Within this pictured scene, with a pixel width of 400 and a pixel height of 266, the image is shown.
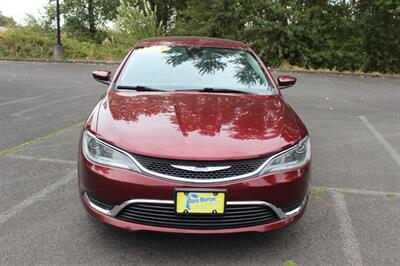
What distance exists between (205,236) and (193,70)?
68.2 inches

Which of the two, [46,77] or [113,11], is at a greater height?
[113,11]

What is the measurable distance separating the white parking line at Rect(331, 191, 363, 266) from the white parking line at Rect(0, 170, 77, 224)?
2.62m

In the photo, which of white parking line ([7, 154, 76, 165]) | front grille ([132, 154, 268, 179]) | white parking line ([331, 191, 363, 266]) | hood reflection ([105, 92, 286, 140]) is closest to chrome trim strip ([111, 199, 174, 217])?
front grille ([132, 154, 268, 179])

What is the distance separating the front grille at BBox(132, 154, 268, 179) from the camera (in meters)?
2.93

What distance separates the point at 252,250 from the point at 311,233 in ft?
1.94

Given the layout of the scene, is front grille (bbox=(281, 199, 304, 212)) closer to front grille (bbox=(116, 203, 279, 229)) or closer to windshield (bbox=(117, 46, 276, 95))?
front grille (bbox=(116, 203, 279, 229))

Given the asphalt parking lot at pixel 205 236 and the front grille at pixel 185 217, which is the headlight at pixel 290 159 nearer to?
the front grille at pixel 185 217

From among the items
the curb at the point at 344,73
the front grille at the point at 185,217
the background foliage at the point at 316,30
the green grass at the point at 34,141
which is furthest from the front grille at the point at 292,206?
the background foliage at the point at 316,30

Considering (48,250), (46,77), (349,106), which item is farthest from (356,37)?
(48,250)

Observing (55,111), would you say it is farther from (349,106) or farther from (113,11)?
(113,11)

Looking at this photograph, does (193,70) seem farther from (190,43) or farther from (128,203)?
(128,203)

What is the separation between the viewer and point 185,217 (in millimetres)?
2967

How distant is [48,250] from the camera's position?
3230mm

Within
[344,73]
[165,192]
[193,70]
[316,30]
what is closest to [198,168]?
[165,192]
